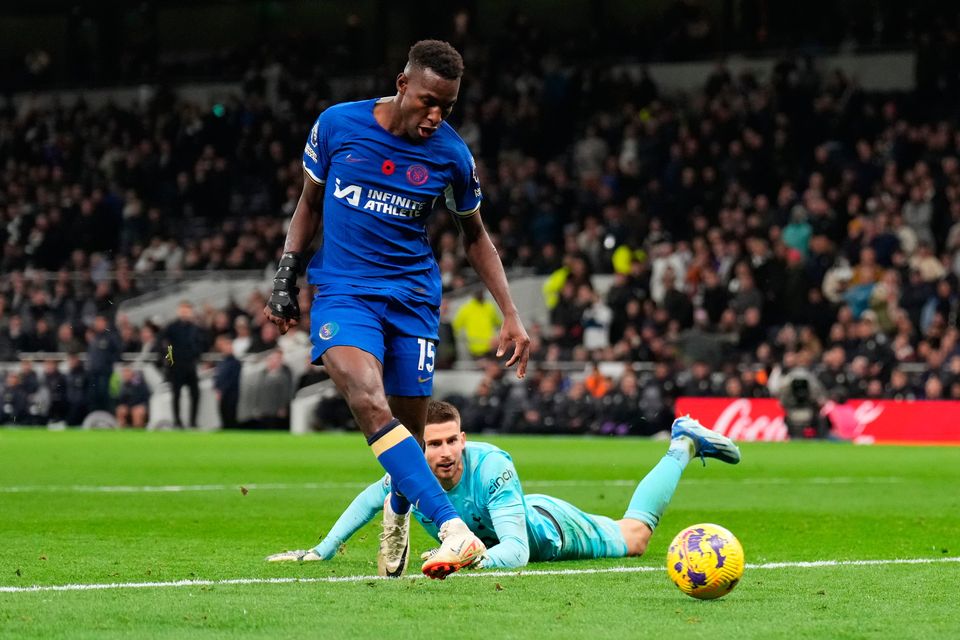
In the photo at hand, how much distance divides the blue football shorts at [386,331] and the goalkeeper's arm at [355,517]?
760 mm

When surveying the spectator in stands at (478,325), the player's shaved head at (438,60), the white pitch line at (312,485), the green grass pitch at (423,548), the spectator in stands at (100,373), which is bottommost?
the spectator in stands at (100,373)

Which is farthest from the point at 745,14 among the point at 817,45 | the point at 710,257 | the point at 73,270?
the point at 73,270

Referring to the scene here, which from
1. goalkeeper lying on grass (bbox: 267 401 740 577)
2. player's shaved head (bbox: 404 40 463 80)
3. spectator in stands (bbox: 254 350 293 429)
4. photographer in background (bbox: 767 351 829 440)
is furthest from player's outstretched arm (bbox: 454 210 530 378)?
spectator in stands (bbox: 254 350 293 429)

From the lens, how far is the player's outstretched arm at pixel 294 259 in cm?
752

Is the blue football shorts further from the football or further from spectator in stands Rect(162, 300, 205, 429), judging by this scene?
spectator in stands Rect(162, 300, 205, 429)

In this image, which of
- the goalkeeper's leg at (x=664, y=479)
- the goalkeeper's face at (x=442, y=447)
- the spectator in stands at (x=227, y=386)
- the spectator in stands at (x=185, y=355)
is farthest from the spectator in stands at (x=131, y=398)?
the goalkeeper's face at (x=442, y=447)

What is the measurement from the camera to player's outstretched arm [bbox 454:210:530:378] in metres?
7.80

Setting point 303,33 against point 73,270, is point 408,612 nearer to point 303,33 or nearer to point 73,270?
point 73,270

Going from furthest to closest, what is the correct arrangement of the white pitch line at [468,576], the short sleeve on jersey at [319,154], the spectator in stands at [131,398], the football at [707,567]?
the spectator in stands at [131,398], the short sleeve on jersey at [319,154], the white pitch line at [468,576], the football at [707,567]

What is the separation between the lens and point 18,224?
34.1 metres

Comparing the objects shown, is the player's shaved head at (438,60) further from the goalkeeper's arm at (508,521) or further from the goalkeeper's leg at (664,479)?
the goalkeeper's leg at (664,479)

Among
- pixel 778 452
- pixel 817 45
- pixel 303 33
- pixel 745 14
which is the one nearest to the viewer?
pixel 778 452

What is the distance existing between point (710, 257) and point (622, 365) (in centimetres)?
225

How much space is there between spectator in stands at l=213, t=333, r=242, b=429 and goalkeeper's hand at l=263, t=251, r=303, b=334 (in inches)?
776
